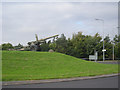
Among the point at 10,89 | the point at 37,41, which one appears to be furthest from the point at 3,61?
the point at 37,41

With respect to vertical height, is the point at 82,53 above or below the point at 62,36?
below

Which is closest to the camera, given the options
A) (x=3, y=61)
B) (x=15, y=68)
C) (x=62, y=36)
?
(x=15, y=68)

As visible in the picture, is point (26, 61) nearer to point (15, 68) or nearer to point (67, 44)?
point (15, 68)

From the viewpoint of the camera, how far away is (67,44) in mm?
66250

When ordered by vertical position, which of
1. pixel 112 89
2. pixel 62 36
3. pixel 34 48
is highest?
pixel 62 36

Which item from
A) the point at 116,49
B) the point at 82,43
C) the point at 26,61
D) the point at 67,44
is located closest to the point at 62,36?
the point at 67,44

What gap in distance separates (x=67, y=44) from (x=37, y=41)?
119 ft

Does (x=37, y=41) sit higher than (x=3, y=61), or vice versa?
(x=37, y=41)

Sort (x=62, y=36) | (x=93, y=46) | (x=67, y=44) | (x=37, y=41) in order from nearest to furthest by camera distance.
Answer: (x=37, y=41)
(x=93, y=46)
(x=67, y=44)
(x=62, y=36)

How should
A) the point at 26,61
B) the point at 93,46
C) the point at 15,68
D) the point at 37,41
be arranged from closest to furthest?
the point at 15,68, the point at 26,61, the point at 37,41, the point at 93,46

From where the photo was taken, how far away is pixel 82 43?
56250mm

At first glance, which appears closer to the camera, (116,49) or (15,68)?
(15,68)

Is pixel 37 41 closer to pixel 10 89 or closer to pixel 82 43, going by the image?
pixel 10 89

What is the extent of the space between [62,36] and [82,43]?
24207 millimetres
